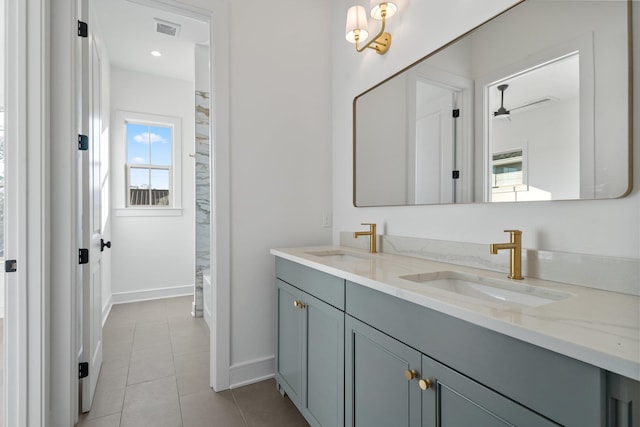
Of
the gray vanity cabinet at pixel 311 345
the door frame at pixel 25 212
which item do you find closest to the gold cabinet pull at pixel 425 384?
the gray vanity cabinet at pixel 311 345

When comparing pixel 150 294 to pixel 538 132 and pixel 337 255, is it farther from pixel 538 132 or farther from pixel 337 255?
pixel 538 132

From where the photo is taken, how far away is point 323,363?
1490 millimetres

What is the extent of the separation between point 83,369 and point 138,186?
2884 mm

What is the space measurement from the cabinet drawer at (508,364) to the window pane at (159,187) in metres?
4.01

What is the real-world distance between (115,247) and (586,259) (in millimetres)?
4494

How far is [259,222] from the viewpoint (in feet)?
7.04

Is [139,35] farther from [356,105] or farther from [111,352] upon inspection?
[111,352]

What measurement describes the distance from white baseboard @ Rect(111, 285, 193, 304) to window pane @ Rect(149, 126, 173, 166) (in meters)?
1.69

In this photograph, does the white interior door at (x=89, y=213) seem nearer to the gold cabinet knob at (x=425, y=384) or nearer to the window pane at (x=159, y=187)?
the gold cabinet knob at (x=425, y=384)

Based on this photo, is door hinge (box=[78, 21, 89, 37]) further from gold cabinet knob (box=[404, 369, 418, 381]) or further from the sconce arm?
gold cabinet knob (box=[404, 369, 418, 381])

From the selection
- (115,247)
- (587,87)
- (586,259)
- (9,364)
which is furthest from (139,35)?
(586,259)

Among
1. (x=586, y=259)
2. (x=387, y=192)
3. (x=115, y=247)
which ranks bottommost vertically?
(x=115, y=247)

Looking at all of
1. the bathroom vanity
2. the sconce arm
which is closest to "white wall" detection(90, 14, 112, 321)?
the bathroom vanity

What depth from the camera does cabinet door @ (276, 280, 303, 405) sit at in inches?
67.7
